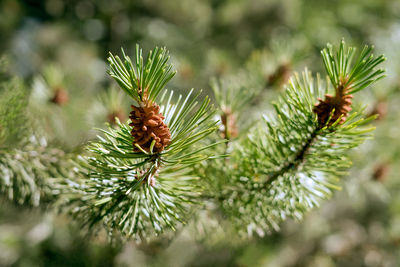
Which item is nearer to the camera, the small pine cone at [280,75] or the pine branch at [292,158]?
the pine branch at [292,158]

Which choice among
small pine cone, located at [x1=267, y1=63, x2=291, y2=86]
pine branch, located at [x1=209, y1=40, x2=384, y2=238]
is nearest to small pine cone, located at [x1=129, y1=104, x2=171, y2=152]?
pine branch, located at [x1=209, y1=40, x2=384, y2=238]

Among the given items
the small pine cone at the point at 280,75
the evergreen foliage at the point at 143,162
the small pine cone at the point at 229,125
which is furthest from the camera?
the small pine cone at the point at 280,75

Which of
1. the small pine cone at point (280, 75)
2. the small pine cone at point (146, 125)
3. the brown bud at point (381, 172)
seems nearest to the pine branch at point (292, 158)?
the small pine cone at point (146, 125)

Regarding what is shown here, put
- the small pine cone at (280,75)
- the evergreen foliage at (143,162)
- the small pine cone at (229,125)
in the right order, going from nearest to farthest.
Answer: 1. the evergreen foliage at (143,162)
2. the small pine cone at (229,125)
3. the small pine cone at (280,75)

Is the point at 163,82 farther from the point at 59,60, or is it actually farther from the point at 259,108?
the point at 59,60

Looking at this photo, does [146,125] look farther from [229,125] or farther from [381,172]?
[381,172]

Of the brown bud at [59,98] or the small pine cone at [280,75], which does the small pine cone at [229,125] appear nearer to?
the small pine cone at [280,75]
